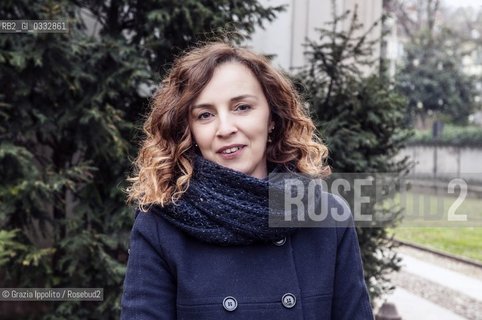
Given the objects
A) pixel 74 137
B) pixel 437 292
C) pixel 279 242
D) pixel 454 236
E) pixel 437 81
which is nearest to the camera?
pixel 279 242

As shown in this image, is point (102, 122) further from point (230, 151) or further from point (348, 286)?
point (348, 286)

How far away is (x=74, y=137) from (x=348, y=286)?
2.71m

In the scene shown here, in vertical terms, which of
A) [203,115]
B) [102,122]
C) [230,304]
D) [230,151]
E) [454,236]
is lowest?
[454,236]

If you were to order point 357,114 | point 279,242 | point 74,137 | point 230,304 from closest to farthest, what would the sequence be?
point 230,304 < point 279,242 < point 74,137 < point 357,114

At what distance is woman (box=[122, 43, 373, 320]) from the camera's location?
1649 millimetres

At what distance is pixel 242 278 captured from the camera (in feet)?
5.50

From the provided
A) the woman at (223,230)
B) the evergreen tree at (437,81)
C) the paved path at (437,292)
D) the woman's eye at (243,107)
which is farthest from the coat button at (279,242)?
the evergreen tree at (437,81)

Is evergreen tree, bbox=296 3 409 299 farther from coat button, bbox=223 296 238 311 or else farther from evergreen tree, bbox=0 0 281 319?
coat button, bbox=223 296 238 311

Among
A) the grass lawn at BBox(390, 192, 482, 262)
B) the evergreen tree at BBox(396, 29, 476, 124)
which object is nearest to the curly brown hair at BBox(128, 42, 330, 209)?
the grass lawn at BBox(390, 192, 482, 262)

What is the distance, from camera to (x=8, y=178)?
3.70 meters

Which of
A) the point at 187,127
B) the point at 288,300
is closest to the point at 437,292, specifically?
the point at 288,300

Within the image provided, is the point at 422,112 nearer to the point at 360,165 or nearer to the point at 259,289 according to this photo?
the point at 360,165

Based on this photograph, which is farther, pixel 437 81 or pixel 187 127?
pixel 437 81

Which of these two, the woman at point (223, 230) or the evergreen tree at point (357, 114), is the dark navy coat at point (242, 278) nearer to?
the woman at point (223, 230)
